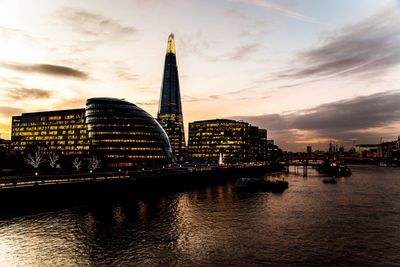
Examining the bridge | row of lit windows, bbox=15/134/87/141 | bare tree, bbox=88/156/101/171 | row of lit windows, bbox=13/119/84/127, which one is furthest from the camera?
row of lit windows, bbox=13/119/84/127

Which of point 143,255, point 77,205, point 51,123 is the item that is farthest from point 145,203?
A: point 51,123

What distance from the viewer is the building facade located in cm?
16275

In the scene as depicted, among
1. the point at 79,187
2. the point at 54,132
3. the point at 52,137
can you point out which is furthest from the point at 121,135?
the point at 79,187

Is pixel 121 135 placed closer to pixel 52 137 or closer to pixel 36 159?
pixel 36 159

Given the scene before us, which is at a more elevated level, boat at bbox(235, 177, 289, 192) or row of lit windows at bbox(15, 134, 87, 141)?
row of lit windows at bbox(15, 134, 87, 141)

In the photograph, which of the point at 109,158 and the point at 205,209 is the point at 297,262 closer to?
the point at 205,209

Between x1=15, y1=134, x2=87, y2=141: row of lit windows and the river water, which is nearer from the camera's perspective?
the river water

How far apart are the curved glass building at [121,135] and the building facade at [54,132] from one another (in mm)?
16181

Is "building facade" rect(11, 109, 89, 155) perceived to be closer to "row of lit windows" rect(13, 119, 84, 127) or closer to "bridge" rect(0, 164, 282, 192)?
"row of lit windows" rect(13, 119, 84, 127)

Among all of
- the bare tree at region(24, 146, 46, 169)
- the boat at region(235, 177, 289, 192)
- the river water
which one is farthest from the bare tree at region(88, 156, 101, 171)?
the river water

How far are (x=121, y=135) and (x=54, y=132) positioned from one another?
5381 centimetres

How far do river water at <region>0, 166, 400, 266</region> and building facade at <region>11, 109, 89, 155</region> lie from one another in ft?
357

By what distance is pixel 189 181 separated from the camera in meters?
113

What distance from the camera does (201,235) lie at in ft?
134
